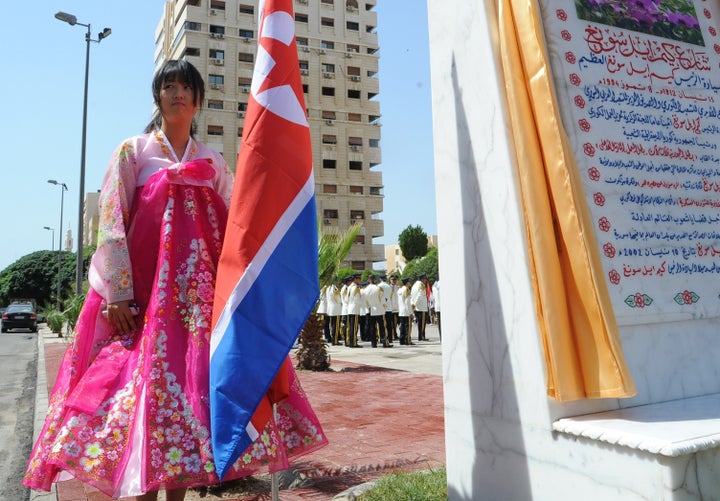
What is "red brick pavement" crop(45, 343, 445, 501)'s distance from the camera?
332 centimetres

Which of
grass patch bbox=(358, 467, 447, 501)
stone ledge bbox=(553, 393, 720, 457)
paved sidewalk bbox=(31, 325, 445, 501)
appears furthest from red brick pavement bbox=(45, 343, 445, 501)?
stone ledge bbox=(553, 393, 720, 457)

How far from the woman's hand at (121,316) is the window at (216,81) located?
44.9 metres

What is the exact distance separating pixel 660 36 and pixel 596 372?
159cm

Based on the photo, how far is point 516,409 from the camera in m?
2.27

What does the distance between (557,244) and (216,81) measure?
4601cm

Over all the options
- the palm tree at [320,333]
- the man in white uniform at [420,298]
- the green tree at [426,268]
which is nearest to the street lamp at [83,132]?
the man in white uniform at [420,298]

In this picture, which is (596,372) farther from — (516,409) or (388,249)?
(388,249)

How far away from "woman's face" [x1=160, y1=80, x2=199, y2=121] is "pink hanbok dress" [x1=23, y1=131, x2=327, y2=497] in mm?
114

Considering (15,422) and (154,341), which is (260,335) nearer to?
(154,341)

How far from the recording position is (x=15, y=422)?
19.6 feet

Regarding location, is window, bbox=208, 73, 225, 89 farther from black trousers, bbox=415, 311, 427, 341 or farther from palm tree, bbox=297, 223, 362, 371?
palm tree, bbox=297, 223, 362, 371

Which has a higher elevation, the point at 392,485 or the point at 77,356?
the point at 77,356

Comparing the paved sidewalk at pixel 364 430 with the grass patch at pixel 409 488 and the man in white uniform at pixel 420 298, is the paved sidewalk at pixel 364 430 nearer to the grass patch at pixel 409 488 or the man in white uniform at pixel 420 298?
the grass patch at pixel 409 488

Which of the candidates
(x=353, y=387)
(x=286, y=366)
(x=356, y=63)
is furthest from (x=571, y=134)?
(x=356, y=63)
